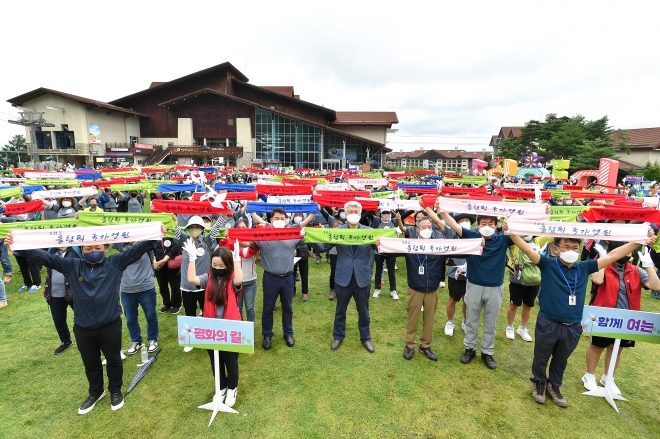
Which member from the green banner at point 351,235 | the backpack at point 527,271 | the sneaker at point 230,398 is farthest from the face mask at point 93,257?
the backpack at point 527,271

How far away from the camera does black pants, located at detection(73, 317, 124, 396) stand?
3.66 metres

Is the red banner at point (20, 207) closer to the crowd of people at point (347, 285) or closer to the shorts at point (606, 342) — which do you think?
the crowd of people at point (347, 285)

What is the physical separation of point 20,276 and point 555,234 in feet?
38.9

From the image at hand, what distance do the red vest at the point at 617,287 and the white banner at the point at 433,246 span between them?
160 cm

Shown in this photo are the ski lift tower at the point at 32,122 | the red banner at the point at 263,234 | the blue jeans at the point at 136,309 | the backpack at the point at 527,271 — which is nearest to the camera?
the red banner at the point at 263,234

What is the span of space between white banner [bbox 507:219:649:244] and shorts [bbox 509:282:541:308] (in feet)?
5.62

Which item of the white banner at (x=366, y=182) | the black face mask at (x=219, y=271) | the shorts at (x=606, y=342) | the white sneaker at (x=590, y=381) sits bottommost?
the white sneaker at (x=590, y=381)

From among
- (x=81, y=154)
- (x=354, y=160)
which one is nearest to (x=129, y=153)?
(x=81, y=154)

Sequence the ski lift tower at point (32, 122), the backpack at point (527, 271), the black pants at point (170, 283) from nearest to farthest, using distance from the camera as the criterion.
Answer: the backpack at point (527, 271) → the black pants at point (170, 283) → the ski lift tower at point (32, 122)

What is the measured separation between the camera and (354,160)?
49.3 m

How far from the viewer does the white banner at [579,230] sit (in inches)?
148

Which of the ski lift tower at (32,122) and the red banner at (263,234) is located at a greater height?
the ski lift tower at (32,122)

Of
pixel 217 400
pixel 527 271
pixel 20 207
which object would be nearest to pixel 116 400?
pixel 217 400

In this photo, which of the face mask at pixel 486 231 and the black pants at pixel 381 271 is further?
the black pants at pixel 381 271
